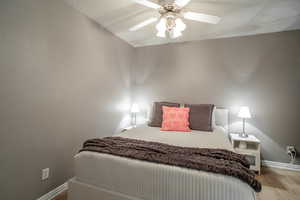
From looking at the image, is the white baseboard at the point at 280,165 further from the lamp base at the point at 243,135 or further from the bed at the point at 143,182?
the bed at the point at 143,182

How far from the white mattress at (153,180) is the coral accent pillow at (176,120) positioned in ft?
3.96

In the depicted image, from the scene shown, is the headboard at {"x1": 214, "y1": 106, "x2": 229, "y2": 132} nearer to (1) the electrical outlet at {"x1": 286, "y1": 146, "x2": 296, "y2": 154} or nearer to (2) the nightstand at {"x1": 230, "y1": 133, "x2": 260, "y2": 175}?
(2) the nightstand at {"x1": 230, "y1": 133, "x2": 260, "y2": 175}

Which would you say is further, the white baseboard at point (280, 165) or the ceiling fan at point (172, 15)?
the white baseboard at point (280, 165)

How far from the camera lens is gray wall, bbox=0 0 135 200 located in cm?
137

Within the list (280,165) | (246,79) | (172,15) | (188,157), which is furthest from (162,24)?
(280,165)

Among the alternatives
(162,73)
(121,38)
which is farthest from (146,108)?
(121,38)

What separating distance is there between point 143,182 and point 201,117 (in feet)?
5.29

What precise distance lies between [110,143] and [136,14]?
1838 millimetres

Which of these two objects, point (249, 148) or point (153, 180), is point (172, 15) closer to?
point (153, 180)

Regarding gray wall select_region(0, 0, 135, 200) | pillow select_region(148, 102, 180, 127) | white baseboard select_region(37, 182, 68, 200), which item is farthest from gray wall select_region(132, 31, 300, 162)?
white baseboard select_region(37, 182, 68, 200)

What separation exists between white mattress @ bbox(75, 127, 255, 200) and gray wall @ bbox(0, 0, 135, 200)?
1.87 ft

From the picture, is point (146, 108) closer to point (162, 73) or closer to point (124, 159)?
point (162, 73)

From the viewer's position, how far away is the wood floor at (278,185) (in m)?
1.77

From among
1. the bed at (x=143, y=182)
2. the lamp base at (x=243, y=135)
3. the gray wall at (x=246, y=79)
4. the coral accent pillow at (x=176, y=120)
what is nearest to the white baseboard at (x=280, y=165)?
the gray wall at (x=246, y=79)
